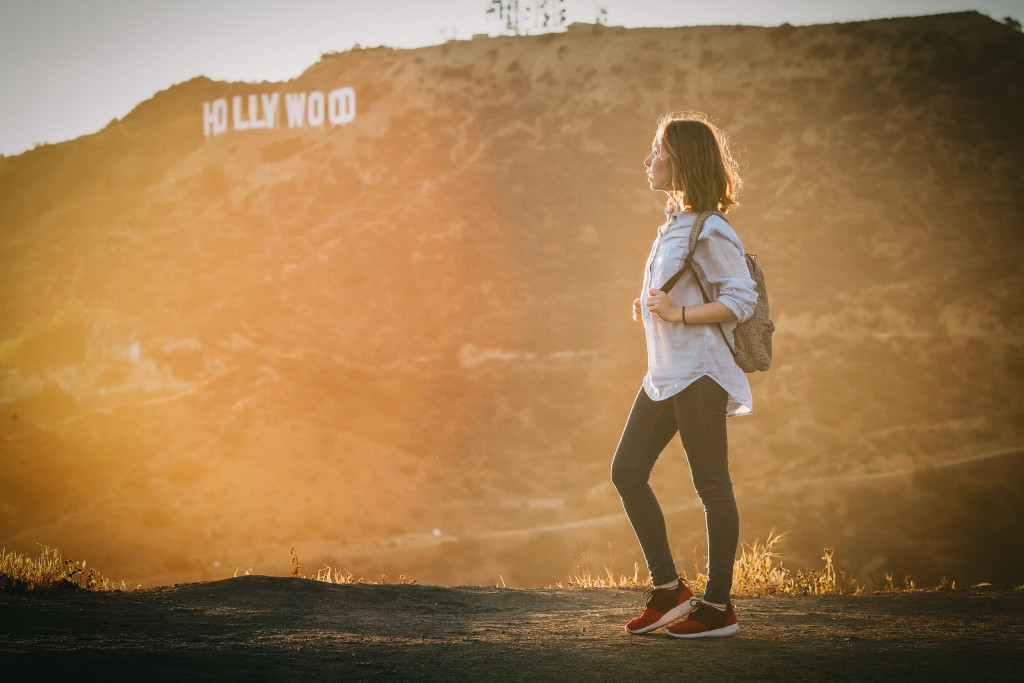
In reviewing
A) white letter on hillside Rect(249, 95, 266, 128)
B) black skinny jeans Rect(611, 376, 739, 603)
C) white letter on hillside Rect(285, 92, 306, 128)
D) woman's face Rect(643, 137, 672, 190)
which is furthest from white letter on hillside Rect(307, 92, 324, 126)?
black skinny jeans Rect(611, 376, 739, 603)

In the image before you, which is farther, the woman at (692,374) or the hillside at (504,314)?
the hillside at (504,314)

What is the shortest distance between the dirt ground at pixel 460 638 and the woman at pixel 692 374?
0.50 feet

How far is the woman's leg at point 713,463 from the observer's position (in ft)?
8.93

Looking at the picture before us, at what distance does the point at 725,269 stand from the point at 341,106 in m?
20.9

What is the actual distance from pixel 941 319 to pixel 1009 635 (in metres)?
17.6

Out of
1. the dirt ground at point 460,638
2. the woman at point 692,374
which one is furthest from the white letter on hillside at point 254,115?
the woman at point 692,374

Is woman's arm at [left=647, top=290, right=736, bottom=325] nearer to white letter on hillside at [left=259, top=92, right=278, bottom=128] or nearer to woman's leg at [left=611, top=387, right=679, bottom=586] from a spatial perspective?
woman's leg at [left=611, top=387, right=679, bottom=586]

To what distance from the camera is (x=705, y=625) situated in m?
2.74

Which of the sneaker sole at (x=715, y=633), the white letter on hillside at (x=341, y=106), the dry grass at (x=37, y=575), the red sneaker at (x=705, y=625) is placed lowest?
the sneaker sole at (x=715, y=633)

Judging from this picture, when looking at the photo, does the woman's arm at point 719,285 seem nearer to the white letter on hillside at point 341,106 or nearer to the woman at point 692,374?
the woman at point 692,374

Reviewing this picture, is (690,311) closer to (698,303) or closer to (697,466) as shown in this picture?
(698,303)

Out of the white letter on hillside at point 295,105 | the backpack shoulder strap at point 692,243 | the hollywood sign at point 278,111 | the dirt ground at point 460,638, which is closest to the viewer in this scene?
the dirt ground at point 460,638

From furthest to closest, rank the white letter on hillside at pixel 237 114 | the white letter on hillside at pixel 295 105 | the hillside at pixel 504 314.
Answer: the white letter on hillside at pixel 237 114, the white letter on hillside at pixel 295 105, the hillside at pixel 504 314

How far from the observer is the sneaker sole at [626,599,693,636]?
280cm
